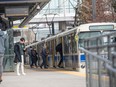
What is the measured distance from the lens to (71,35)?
27266 mm

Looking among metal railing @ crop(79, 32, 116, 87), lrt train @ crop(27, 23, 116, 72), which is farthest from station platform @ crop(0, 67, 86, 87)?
lrt train @ crop(27, 23, 116, 72)

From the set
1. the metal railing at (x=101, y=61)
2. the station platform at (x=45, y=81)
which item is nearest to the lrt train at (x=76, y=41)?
the station platform at (x=45, y=81)

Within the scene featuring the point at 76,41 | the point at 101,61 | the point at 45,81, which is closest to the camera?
the point at 101,61

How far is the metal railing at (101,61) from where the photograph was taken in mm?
7445

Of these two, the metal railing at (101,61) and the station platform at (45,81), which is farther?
the station platform at (45,81)

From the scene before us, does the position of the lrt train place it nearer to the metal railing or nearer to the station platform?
the station platform

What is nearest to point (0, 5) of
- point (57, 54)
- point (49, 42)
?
point (57, 54)

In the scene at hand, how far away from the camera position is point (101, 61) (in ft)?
27.4

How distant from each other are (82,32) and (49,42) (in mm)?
10667

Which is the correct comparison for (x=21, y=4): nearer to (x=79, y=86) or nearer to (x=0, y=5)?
(x=0, y=5)

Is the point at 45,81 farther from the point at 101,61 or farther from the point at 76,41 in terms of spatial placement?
the point at 76,41

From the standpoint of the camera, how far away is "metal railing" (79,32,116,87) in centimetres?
745

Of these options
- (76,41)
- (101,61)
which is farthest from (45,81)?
(76,41)

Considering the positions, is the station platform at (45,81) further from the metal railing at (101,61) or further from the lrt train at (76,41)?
the lrt train at (76,41)
